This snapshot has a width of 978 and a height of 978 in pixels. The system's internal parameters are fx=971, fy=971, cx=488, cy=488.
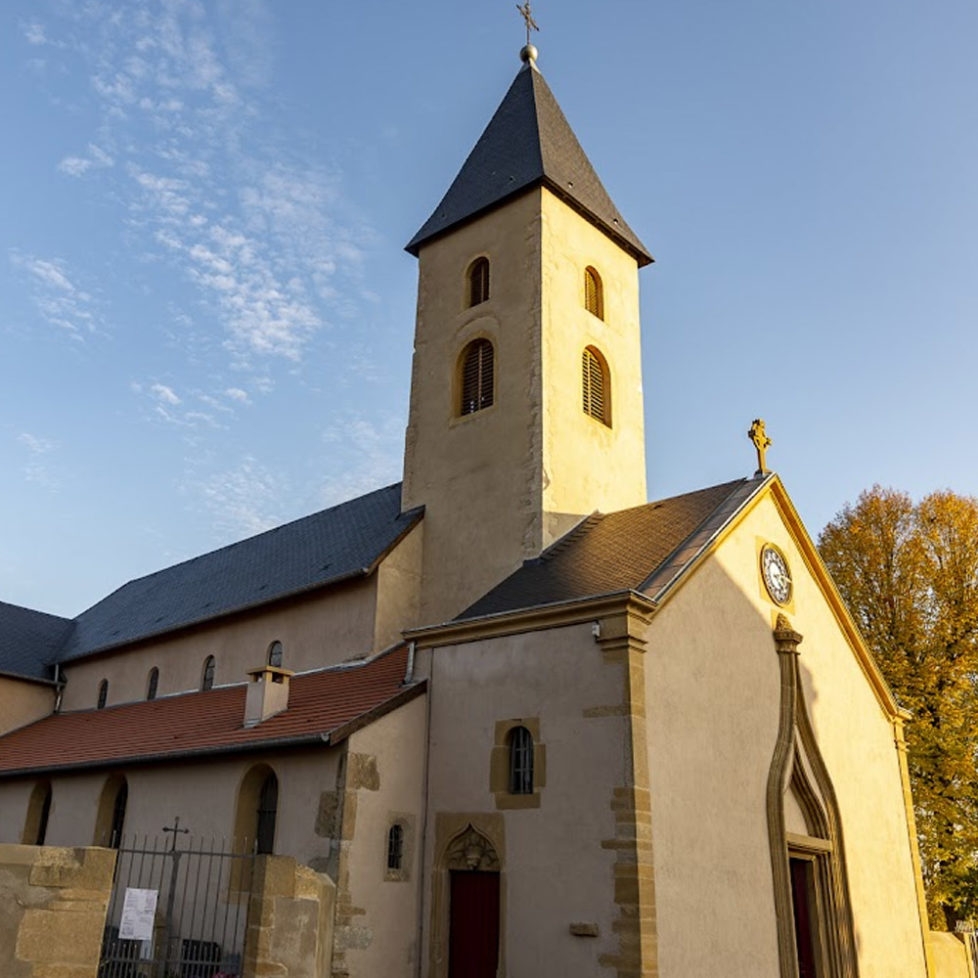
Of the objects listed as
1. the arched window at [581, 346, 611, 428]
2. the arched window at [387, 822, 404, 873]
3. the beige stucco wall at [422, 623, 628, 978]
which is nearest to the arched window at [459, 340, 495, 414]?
the arched window at [581, 346, 611, 428]

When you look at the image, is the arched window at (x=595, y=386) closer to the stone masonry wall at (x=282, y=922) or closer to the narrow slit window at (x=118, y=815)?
the narrow slit window at (x=118, y=815)

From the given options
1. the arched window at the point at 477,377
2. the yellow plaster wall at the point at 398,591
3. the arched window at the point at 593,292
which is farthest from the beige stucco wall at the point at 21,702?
the arched window at the point at 593,292

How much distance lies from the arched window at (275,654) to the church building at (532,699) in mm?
137

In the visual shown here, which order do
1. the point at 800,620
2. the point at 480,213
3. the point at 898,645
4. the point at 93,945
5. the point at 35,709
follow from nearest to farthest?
the point at 93,945 < the point at 800,620 < the point at 480,213 < the point at 898,645 < the point at 35,709

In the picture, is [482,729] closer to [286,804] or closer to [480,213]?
[286,804]

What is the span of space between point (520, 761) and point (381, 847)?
236 cm

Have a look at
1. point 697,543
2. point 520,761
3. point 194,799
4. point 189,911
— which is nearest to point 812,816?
point 697,543

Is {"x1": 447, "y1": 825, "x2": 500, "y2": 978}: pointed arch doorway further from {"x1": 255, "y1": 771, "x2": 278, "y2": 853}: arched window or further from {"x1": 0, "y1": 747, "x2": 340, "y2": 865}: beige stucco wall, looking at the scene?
{"x1": 255, "y1": 771, "x2": 278, "y2": 853}: arched window

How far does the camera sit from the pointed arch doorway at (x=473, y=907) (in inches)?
531

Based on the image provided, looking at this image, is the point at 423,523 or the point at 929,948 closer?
the point at 929,948

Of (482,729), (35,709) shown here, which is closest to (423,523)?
(482,729)

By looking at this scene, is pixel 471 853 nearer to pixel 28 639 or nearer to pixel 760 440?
pixel 760 440

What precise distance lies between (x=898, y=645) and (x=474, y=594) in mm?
12089

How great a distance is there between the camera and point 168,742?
18.2 meters
